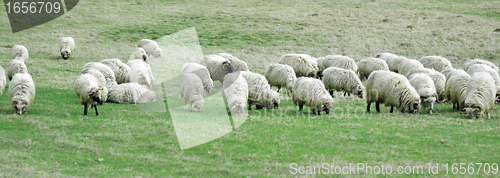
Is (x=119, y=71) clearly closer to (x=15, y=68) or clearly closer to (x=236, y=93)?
(x=15, y=68)

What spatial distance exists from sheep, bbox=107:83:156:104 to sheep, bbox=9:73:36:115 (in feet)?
11.4

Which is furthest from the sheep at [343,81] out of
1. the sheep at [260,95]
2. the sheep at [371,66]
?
the sheep at [260,95]

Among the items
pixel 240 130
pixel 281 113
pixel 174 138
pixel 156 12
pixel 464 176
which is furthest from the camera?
pixel 156 12

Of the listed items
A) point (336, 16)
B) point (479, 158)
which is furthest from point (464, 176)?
point (336, 16)

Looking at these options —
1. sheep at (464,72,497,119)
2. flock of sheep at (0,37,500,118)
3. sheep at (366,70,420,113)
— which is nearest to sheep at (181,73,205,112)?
flock of sheep at (0,37,500,118)

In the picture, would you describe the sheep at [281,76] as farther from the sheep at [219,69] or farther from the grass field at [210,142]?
the sheep at [219,69]

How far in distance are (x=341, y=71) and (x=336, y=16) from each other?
1182 inches

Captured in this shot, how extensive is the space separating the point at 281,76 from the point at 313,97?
4.26 meters

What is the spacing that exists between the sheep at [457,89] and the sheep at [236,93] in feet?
26.8

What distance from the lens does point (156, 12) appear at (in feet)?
156

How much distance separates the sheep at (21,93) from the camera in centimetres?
1340

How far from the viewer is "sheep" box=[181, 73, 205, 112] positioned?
50.2 ft

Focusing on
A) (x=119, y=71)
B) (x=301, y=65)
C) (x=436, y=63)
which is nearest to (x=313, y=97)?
(x=301, y=65)

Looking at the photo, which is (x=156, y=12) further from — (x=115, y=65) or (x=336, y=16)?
(x=115, y=65)
